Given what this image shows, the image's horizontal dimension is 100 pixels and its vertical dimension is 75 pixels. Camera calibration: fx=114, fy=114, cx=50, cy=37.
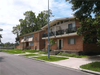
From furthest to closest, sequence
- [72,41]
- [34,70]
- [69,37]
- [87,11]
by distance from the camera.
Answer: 1. [69,37]
2. [72,41]
3. [87,11]
4. [34,70]

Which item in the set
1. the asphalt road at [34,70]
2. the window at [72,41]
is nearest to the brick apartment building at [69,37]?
the window at [72,41]

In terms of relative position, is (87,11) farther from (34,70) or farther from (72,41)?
(34,70)

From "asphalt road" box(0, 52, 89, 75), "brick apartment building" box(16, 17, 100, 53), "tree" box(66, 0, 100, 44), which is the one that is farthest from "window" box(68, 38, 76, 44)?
"asphalt road" box(0, 52, 89, 75)

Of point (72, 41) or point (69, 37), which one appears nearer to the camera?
point (72, 41)

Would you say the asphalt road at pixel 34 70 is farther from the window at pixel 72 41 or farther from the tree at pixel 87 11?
the window at pixel 72 41

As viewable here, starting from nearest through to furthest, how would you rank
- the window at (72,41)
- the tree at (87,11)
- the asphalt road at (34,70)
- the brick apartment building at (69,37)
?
the asphalt road at (34,70)
the tree at (87,11)
the brick apartment building at (69,37)
the window at (72,41)

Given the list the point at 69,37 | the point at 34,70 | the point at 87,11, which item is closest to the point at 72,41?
the point at 69,37

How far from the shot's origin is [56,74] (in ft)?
24.8

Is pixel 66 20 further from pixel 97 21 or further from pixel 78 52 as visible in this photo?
pixel 97 21

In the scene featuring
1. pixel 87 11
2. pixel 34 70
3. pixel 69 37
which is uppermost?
pixel 87 11

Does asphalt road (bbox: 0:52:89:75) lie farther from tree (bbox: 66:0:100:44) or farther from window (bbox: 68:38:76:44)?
window (bbox: 68:38:76:44)

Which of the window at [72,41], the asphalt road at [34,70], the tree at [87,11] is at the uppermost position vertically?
the tree at [87,11]

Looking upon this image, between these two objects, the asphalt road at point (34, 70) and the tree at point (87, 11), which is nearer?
the asphalt road at point (34, 70)

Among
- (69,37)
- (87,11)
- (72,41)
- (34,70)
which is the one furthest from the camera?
(69,37)
